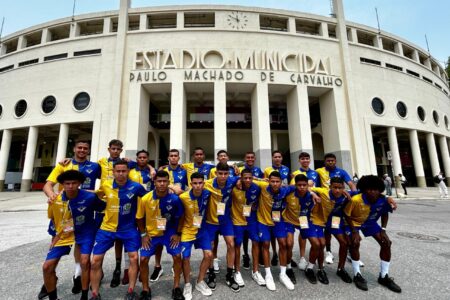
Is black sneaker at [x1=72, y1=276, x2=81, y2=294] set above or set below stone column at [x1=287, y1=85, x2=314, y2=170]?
below

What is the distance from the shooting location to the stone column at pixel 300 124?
67.7ft

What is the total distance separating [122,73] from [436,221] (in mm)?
24253

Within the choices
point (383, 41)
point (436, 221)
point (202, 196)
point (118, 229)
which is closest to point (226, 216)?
point (202, 196)

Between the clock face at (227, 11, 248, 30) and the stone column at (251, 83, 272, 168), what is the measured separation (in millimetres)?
6956

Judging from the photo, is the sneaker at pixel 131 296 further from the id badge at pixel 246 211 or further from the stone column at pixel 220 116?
the stone column at pixel 220 116

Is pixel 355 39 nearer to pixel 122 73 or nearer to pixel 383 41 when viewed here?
pixel 383 41

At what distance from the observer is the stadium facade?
20484 mm

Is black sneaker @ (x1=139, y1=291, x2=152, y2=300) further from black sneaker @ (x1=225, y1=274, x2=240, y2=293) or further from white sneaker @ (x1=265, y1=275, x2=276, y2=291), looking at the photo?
white sneaker @ (x1=265, y1=275, x2=276, y2=291)

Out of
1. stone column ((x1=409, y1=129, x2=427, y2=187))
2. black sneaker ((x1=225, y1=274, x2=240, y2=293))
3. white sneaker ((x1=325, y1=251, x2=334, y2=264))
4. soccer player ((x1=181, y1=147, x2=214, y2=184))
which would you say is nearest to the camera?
black sneaker ((x1=225, y1=274, x2=240, y2=293))

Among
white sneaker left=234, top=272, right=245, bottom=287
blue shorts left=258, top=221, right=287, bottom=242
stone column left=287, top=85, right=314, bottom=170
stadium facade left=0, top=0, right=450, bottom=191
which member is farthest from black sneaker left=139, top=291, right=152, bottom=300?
stone column left=287, top=85, right=314, bottom=170

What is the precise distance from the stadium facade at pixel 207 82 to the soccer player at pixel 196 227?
1610 cm

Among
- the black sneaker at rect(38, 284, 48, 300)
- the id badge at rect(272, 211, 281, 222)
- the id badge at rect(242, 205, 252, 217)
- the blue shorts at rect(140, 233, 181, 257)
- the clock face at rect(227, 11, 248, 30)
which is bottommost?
the black sneaker at rect(38, 284, 48, 300)

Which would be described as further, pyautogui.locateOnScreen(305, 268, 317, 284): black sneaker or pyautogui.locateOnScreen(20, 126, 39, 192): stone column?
pyautogui.locateOnScreen(20, 126, 39, 192): stone column

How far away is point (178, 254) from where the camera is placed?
324 cm
